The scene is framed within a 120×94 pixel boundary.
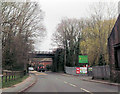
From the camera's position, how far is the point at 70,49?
58000 millimetres

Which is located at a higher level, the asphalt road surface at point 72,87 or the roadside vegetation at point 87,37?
the roadside vegetation at point 87,37

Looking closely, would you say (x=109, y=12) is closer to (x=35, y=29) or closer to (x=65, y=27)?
(x=35, y=29)

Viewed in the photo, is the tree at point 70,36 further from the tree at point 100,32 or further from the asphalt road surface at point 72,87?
the asphalt road surface at point 72,87

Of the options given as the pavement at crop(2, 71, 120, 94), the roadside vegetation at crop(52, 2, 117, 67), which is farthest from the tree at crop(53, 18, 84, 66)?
the pavement at crop(2, 71, 120, 94)

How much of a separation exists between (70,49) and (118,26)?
132ft

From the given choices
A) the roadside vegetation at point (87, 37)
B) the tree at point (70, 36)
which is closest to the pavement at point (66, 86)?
the roadside vegetation at point (87, 37)

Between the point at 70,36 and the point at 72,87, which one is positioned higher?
the point at 70,36

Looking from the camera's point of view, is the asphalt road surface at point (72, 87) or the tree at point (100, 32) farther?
the tree at point (100, 32)

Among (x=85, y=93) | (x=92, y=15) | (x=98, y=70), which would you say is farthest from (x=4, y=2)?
(x=92, y=15)

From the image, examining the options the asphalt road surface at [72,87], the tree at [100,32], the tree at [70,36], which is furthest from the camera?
the tree at [70,36]

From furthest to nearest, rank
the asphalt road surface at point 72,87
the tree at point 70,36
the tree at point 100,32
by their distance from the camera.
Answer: the tree at point 70,36 → the tree at point 100,32 → the asphalt road surface at point 72,87

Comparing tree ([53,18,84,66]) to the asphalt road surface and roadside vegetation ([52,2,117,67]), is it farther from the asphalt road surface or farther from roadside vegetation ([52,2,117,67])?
the asphalt road surface

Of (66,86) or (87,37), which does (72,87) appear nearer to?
(66,86)

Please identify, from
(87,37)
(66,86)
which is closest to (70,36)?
(87,37)
